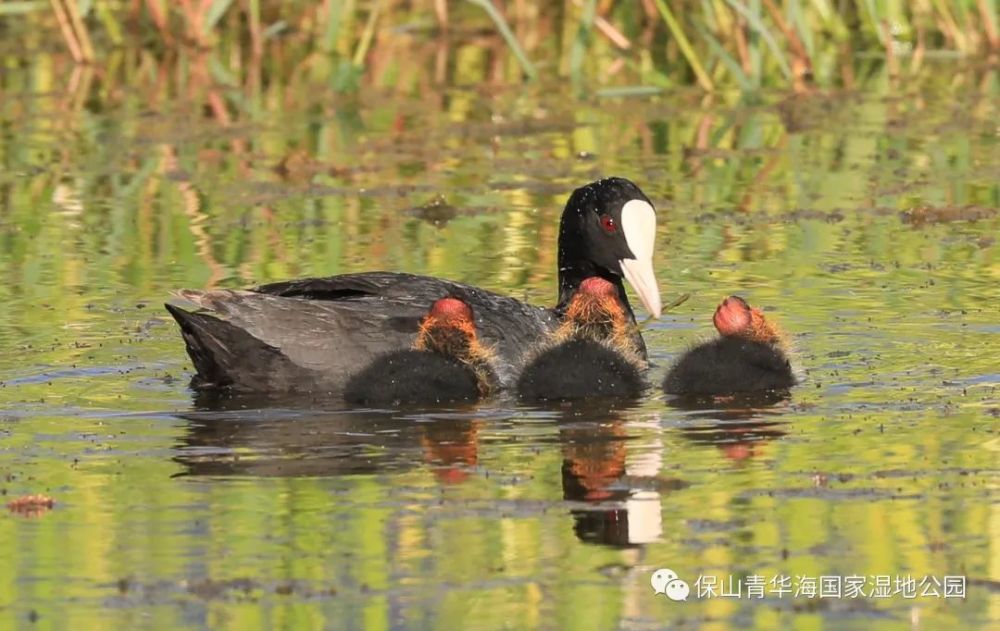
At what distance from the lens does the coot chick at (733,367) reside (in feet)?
26.4

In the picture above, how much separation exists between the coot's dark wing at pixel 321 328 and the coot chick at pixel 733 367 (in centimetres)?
66

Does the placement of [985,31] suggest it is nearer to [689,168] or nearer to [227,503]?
[689,168]

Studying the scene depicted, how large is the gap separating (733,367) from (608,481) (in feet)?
5.51

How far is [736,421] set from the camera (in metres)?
7.50

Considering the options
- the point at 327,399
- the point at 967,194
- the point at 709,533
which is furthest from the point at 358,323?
the point at 967,194

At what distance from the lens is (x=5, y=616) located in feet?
17.2

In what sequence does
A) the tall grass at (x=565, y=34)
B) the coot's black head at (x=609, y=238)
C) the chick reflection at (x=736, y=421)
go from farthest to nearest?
the tall grass at (x=565, y=34)
the coot's black head at (x=609, y=238)
the chick reflection at (x=736, y=421)

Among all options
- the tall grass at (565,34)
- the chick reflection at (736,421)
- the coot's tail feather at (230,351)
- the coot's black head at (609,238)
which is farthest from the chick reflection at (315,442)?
the tall grass at (565,34)

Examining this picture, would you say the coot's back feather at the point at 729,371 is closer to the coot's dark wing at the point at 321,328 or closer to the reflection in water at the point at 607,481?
the reflection in water at the point at 607,481

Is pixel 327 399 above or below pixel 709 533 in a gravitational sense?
above

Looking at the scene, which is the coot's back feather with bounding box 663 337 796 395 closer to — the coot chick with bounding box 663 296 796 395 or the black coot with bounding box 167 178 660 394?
the coot chick with bounding box 663 296 796 395

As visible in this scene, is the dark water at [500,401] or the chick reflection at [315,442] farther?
the chick reflection at [315,442]

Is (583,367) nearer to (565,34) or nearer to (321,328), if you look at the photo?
(321,328)

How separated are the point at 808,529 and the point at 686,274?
451 centimetres
